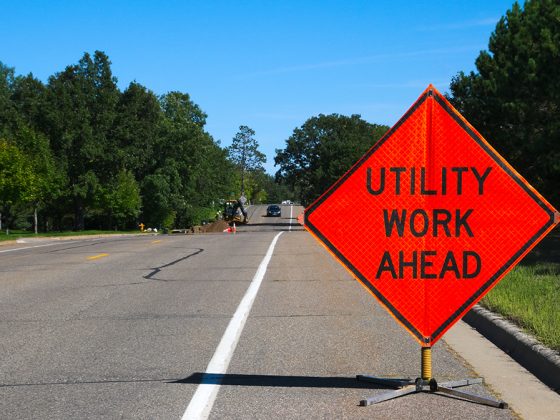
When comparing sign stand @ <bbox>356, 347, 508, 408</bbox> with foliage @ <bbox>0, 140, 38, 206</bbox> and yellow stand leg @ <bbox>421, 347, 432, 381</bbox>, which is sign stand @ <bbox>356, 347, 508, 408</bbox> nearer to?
yellow stand leg @ <bbox>421, 347, 432, 381</bbox>

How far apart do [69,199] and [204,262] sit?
56.9m

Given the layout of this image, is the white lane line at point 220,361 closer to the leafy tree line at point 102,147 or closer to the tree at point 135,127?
the leafy tree line at point 102,147

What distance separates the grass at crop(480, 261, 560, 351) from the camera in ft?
25.3

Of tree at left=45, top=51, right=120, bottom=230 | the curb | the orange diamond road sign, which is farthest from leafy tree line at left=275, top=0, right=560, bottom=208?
tree at left=45, top=51, right=120, bottom=230

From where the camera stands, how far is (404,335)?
8.60 m

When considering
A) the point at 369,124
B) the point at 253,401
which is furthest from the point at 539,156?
the point at 369,124

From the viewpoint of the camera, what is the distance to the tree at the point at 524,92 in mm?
22016

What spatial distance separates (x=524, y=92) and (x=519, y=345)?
65.1ft

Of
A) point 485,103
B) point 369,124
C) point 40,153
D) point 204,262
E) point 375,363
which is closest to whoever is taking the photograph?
point 375,363

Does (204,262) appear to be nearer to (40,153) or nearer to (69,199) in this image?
(40,153)

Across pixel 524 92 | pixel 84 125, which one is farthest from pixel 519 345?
pixel 84 125

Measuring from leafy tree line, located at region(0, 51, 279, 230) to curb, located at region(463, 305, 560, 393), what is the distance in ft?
150

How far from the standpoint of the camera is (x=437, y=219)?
6.05 m

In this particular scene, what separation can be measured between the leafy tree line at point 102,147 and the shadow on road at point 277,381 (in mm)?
47155
